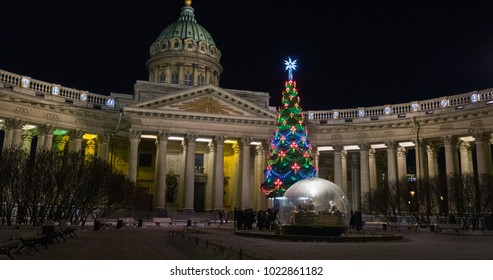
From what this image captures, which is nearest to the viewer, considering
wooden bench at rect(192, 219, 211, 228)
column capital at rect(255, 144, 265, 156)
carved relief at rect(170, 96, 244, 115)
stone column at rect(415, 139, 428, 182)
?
wooden bench at rect(192, 219, 211, 228)

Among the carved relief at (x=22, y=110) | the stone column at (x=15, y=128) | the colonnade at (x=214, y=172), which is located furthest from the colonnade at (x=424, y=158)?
the stone column at (x=15, y=128)

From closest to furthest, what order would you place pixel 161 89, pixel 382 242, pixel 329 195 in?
pixel 382 242
pixel 329 195
pixel 161 89

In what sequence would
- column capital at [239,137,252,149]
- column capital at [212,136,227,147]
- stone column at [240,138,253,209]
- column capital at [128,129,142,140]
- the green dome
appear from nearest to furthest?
column capital at [128,129,142,140] → stone column at [240,138,253,209] → column capital at [212,136,227,147] → column capital at [239,137,252,149] → the green dome

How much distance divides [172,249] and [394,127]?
132 ft

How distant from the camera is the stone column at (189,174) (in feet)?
171

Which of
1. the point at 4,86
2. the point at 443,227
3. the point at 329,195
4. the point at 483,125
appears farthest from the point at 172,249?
the point at 483,125

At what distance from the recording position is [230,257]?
14.7 meters

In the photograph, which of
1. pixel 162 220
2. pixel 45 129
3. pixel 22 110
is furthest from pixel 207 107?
pixel 22 110

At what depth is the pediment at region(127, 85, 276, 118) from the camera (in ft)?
173

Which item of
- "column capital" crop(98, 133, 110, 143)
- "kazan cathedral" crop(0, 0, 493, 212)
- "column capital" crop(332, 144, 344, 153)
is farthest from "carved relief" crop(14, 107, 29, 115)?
"column capital" crop(332, 144, 344, 153)

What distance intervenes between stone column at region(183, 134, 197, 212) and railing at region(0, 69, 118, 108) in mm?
9852

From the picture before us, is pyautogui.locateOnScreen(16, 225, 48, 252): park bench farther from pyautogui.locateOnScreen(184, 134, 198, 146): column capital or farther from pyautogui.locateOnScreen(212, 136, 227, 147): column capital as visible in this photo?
pyautogui.locateOnScreen(212, 136, 227, 147): column capital

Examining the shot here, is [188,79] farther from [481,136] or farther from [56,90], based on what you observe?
[481,136]

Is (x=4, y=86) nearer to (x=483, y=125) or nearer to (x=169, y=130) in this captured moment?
(x=169, y=130)
